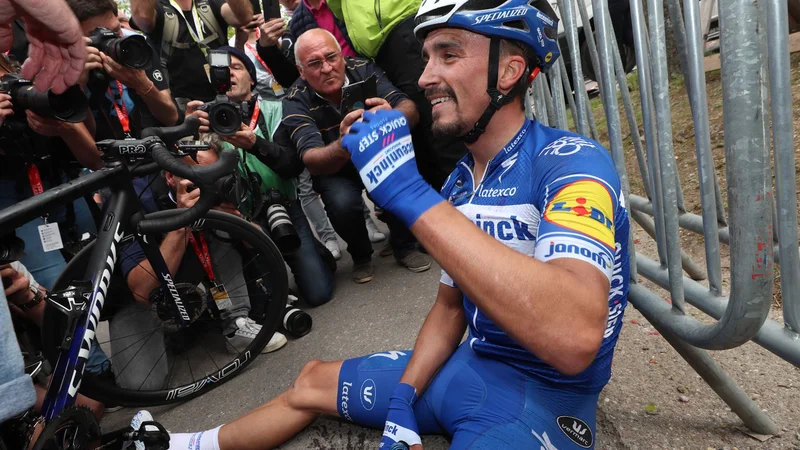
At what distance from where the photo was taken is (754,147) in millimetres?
1162

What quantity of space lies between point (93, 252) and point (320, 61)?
2133 millimetres

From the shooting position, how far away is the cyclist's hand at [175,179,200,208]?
330 cm

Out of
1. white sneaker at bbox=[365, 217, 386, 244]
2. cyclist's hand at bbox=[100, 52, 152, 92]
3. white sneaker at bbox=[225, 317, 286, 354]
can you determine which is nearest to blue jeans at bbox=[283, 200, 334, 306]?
white sneaker at bbox=[225, 317, 286, 354]

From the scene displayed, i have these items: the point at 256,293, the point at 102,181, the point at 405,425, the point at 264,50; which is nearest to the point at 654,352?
the point at 405,425

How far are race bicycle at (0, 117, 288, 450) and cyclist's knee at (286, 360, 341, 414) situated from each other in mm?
590

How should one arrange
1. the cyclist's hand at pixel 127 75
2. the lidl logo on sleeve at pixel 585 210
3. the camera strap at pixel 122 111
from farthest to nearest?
the camera strap at pixel 122 111, the cyclist's hand at pixel 127 75, the lidl logo on sleeve at pixel 585 210

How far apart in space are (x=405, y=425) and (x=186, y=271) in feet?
6.81

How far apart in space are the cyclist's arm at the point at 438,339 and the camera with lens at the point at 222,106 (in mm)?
1617

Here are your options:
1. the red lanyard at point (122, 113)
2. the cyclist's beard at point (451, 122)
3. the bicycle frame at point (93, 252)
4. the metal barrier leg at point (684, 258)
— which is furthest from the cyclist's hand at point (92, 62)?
the metal barrier leg at point (684, 258)

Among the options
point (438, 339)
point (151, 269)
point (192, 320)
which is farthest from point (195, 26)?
point (438, 339)

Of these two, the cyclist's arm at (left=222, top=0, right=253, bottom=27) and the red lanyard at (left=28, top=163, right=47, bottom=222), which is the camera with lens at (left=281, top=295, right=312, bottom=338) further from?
the cyclist's arm at (left=222, top=0, right=253, bottom=27)

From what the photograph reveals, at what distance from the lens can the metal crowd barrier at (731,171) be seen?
3.74ft

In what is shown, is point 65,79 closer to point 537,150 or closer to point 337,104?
point 537,150

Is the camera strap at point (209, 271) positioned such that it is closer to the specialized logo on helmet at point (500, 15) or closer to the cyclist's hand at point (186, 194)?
the cyclist's hand at point (186, 194)
